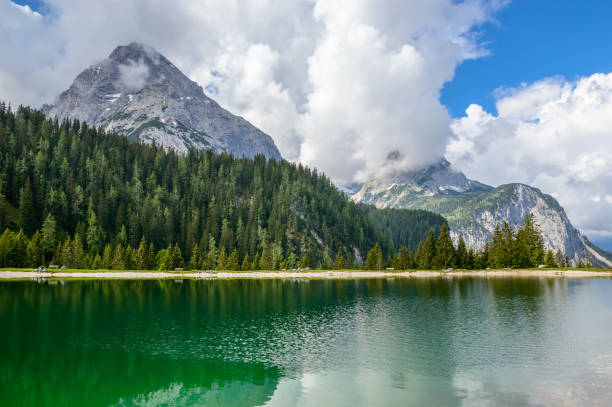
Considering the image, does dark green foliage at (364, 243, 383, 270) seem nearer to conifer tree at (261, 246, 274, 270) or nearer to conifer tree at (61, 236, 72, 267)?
conifer tree at (261, 246, 274, 270)

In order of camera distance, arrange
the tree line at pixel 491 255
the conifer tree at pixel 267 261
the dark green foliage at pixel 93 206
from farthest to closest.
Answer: the conifer tree at pixel 267 261 < the tree line at pixel 491 255 < the dark green foliage at pixel 93 206

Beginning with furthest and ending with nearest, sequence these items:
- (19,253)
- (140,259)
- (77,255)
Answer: (140,259), (77,255), (19,253)

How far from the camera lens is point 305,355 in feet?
115

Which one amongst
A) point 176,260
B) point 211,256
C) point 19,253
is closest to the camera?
point 19,253

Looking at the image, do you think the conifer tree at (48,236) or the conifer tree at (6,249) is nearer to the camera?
the conifer tree at (6,249)

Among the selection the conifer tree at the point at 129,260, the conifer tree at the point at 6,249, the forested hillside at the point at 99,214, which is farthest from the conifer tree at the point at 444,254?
the conifer tree at the point at 6,249

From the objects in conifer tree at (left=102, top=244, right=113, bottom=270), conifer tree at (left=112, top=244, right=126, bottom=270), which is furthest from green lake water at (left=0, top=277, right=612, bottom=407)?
conifer tree at (left=102, top=244, right=113, bottom=270)

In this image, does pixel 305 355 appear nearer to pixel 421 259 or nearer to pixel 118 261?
pixel 118 261

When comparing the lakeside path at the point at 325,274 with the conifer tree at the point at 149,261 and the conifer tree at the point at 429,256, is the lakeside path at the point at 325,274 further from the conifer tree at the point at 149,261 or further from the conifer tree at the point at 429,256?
the conifer tree at the point at 149,261

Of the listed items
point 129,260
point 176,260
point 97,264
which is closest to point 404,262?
point 176,260

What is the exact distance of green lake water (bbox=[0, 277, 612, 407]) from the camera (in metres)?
25.2

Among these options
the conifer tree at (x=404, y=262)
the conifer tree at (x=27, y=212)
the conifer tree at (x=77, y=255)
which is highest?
the conifer tree at (x=27, y=212)

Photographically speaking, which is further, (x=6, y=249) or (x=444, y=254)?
(x=444, y=254)

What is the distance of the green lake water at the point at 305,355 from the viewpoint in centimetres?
2523
